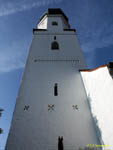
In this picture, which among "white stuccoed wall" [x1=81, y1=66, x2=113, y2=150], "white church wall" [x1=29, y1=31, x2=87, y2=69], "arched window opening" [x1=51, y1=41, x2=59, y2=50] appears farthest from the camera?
"arched window opening" [x1=51, y1=41, x2=59, y2=50]

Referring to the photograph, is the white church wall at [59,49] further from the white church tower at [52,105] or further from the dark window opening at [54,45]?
the dark window opening at [54,45]

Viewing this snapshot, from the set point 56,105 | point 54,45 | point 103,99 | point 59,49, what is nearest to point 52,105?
point 56,105

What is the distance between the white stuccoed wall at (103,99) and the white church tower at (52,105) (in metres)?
0.49

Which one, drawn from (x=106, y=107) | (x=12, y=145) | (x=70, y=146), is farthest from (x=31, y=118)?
(x=106, y=107)

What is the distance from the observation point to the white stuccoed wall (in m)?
4.27

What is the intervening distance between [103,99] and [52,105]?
88.8 inches

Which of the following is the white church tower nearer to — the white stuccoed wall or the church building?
the church building

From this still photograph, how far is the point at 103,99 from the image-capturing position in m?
4.76

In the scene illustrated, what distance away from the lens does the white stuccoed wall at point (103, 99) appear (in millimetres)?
4266

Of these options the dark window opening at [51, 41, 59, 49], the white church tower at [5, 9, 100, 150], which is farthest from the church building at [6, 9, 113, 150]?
the dark window opening at [51, 41, 59, 49]

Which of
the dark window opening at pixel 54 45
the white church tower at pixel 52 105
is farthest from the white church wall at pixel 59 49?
the dark window opening at pixel 54 45

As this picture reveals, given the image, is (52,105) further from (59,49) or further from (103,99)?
(59,49)

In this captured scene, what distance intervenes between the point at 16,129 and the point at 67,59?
5.03 m

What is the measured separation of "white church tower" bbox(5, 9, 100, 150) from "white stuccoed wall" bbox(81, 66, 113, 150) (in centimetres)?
49
